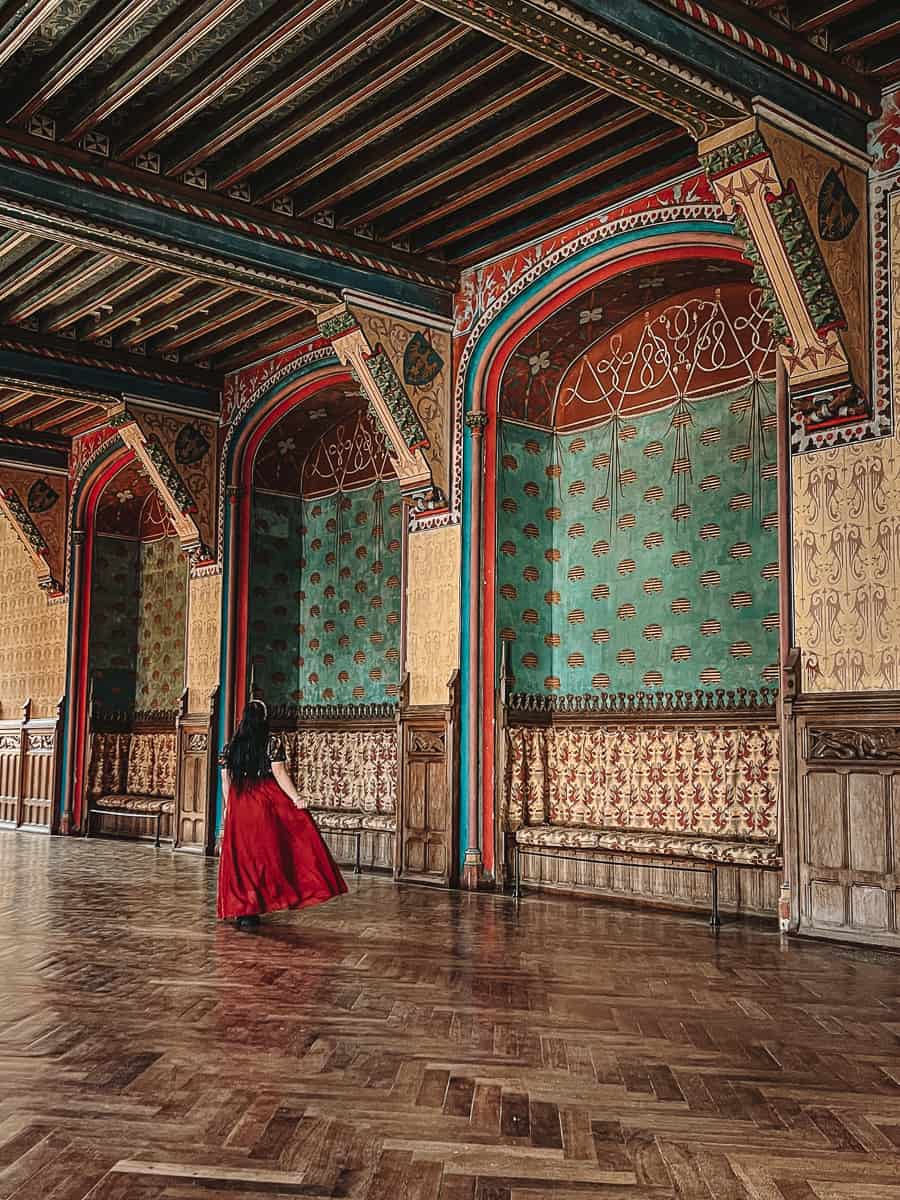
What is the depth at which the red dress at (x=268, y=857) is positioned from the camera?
7121mm

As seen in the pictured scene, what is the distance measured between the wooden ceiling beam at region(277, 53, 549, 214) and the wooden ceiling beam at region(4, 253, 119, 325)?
185cm

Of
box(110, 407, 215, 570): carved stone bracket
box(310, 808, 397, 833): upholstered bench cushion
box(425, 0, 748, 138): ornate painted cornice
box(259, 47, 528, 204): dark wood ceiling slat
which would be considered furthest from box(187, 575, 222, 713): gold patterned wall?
box(425, 0, 748, 138): ornate painted cornice

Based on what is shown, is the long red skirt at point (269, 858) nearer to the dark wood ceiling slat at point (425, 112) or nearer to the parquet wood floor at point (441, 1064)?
the parquet wood floor at point (441, 1064)

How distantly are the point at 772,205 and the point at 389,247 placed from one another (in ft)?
12.1

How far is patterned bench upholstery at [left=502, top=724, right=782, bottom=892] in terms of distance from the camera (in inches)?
323

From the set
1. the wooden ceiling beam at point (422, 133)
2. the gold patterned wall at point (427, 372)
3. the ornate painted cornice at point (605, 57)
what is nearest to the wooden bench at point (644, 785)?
the gold patterned wall at point (427, 372)

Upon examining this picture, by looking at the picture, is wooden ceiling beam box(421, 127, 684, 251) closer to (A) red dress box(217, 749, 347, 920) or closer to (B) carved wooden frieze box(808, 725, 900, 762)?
(B) carved wooden frieze box(808, 725, 900, 762)

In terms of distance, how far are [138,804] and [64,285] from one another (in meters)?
6.10

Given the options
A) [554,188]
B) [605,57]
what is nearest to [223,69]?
[605,57]

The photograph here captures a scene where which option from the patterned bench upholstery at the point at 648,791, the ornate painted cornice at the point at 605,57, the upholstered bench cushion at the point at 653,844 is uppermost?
the ornate painted cornice at the point at 605,57

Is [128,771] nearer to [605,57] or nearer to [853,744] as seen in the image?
[853,744]

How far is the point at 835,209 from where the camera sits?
7.00 meters

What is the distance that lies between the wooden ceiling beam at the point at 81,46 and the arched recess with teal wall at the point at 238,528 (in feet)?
15.5

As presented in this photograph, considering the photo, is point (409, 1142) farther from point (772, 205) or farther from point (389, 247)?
point (389, 247)
